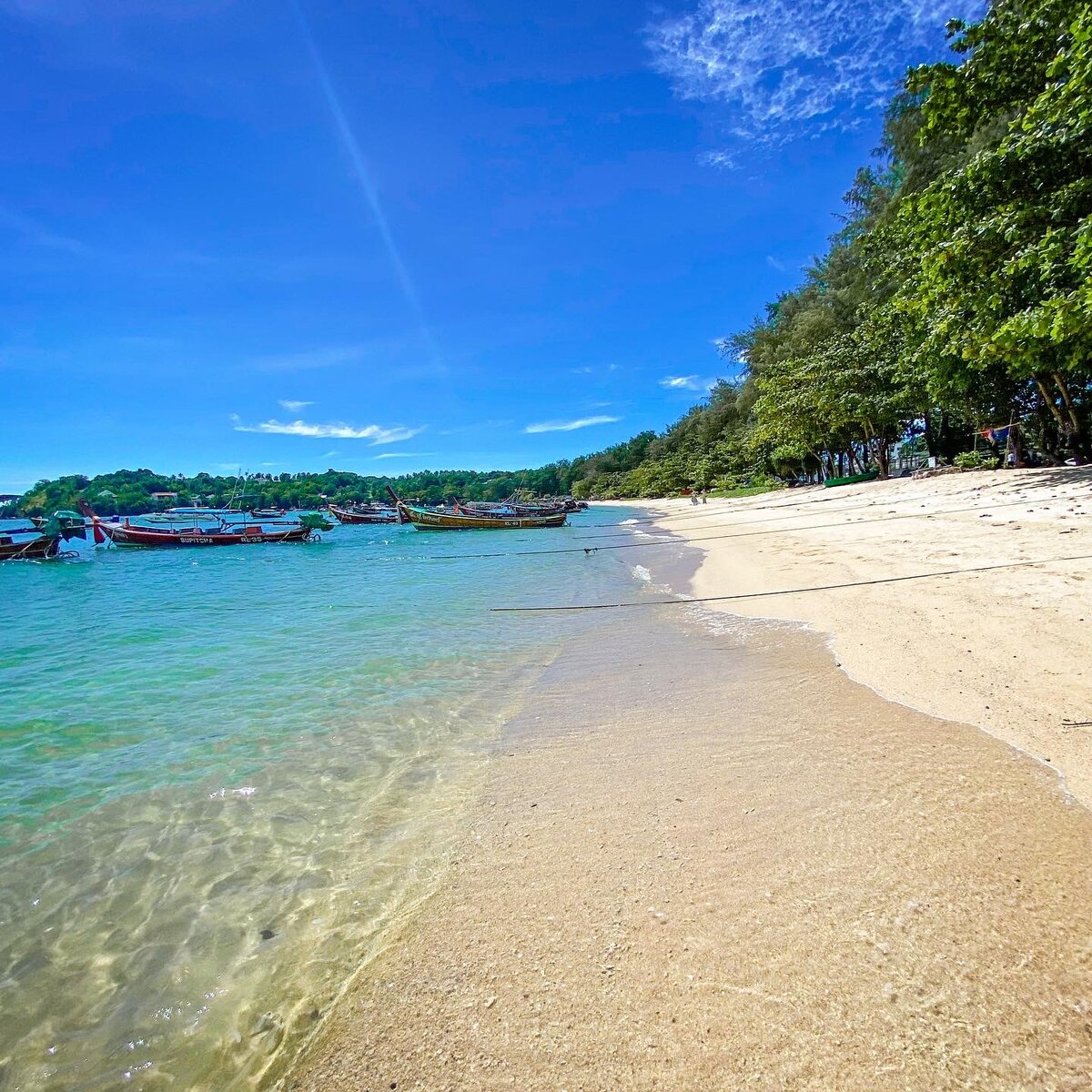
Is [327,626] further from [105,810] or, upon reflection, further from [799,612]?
[799,612]

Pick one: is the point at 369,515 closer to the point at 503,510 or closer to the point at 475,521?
the point at 503,510

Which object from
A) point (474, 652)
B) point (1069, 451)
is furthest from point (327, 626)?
point (1069, 451)

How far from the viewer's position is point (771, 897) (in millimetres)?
2445

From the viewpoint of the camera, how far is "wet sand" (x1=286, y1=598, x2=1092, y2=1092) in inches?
67.1

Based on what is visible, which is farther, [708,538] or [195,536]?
[195,536]

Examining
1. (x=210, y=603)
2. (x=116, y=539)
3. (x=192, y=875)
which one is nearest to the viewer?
(x=192, y=875)

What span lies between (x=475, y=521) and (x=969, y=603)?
133ft

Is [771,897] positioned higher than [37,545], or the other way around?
[37,545]

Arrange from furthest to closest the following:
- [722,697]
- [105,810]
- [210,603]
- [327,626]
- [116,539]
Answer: [116,539] → [210,603] → [327,626] → [722,697] → [105,810]

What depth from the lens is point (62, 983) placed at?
253cm

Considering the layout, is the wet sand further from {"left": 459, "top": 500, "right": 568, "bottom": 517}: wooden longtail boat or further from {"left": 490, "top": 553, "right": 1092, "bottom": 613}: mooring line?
{"left": 459, "top": 500, "right": 568, "bottom": 517}: wooden longtail boat

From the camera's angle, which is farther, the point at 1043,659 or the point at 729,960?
the point at 1043,659

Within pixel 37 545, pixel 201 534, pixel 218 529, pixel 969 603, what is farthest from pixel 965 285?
pixel 218 529

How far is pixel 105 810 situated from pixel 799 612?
8674 mm
